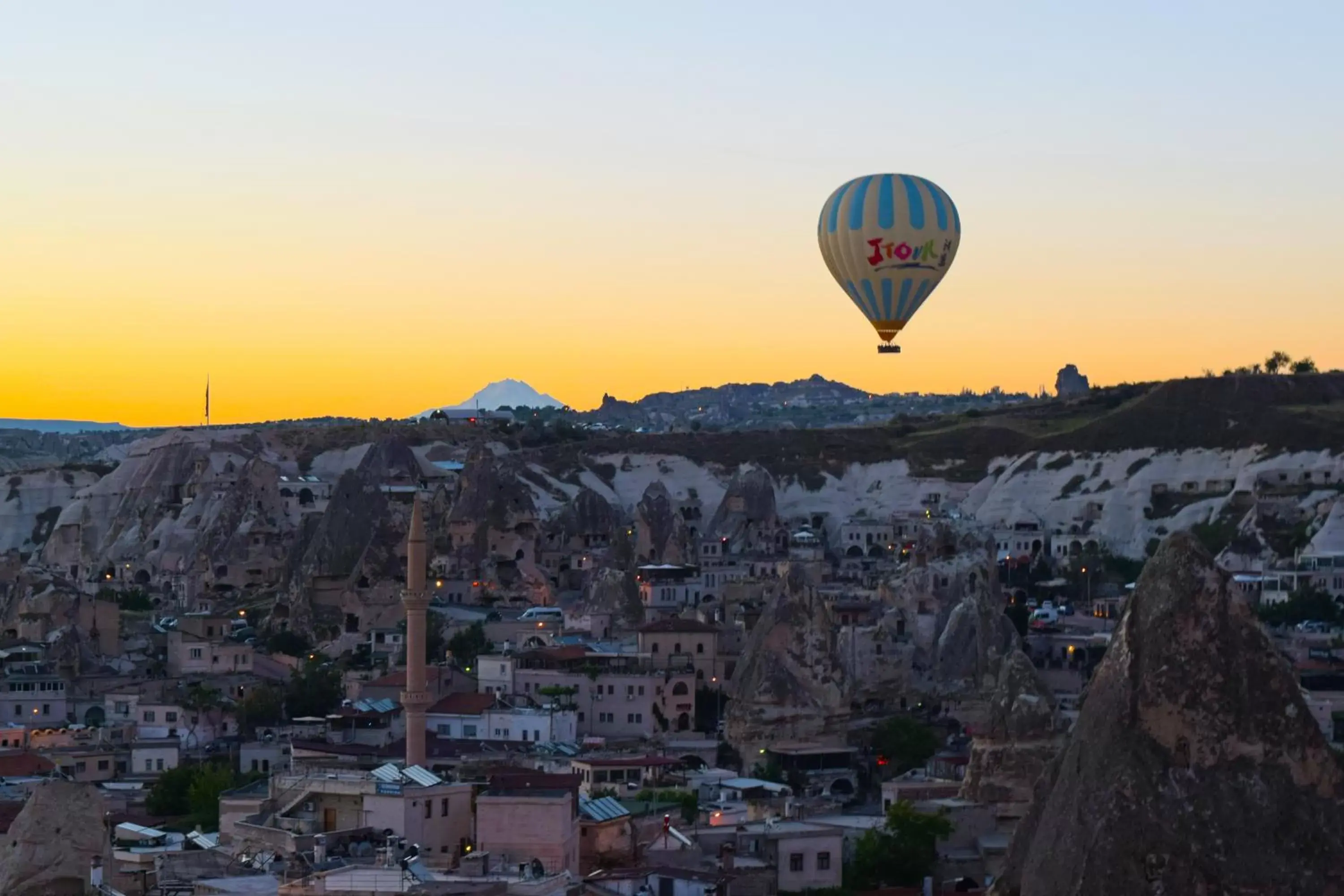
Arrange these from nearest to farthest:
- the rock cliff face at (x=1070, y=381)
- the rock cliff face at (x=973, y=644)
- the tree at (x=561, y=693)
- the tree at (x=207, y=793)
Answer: the tree at (x=207, y=793) → the tree at (x=561, y=693) → the rock cliff face at (x=973, y=644) → the rock cliff face at (x=1070, y=381)

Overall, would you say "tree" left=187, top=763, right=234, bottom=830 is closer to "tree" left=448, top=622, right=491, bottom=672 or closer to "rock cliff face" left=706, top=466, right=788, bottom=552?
"tree" left=448, top=622, right=491, bottom=672

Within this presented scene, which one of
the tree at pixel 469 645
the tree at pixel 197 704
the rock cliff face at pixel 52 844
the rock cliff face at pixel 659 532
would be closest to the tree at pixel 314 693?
the tree at pixel 197 704

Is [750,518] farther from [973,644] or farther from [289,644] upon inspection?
[973,644]

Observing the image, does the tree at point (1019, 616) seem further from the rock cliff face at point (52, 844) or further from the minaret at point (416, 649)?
the rock cliff face at point (52, 844)

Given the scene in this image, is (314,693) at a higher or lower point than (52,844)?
lower

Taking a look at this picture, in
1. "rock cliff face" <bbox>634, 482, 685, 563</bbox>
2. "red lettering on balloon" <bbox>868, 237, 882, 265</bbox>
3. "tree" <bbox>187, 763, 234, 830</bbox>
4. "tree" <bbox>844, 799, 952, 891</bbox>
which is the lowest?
"tree" <bbox>844, 799, 952, 891</bbox>

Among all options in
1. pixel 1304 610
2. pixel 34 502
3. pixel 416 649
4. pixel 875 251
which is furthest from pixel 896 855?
pixel 34 502

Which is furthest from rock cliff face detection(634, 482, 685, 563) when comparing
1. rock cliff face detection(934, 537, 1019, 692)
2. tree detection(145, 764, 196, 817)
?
tree detection(145, 764, 196, 817)
